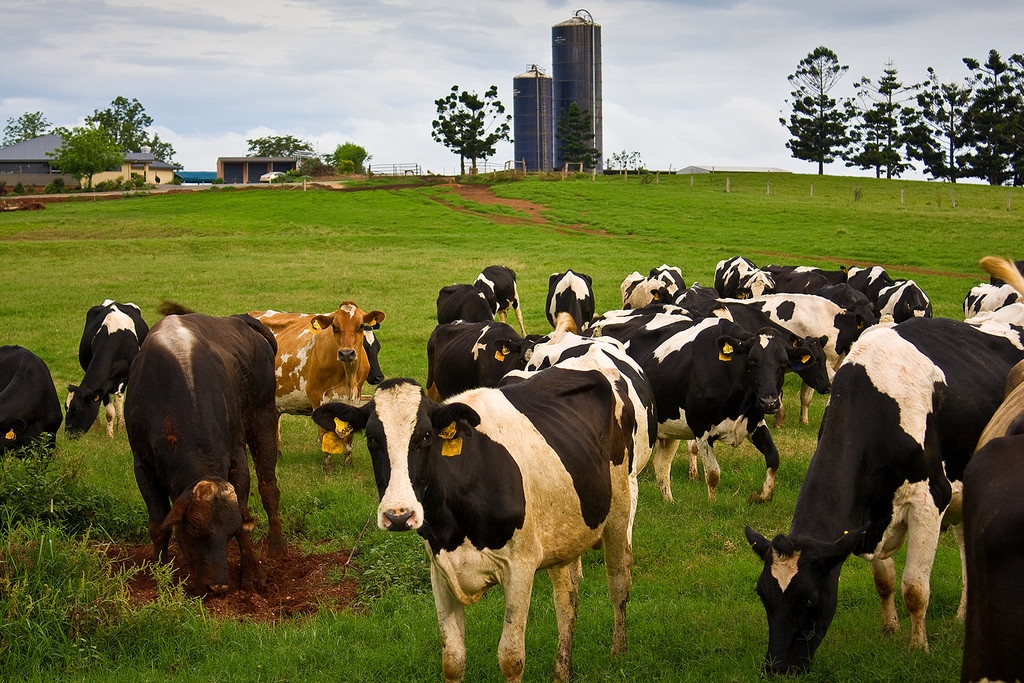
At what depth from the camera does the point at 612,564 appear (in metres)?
7.51

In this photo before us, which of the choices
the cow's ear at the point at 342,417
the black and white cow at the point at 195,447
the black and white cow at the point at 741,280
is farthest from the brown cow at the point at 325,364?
the black and white cow at the point at 741,280

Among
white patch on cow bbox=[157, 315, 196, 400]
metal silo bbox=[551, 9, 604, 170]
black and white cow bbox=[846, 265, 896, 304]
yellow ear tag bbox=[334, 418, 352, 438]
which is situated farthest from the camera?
metal silo bbox=[551, 9, 604, 170]

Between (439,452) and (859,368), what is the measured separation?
10.9 ft

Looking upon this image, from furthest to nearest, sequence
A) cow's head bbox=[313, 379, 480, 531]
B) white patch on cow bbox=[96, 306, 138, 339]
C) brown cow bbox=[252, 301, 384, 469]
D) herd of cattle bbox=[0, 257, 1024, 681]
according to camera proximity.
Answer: white patch on cow bbox=[96, 306, 138, 339] < brown cow bbox=[252, 301, 384, 469] < herd of cattle bbox=[0, 257, 1024, 681] < cow's head bbox=[313, 379, 480, 531]

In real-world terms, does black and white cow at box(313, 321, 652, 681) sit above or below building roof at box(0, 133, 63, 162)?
below

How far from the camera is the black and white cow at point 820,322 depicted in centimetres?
1581

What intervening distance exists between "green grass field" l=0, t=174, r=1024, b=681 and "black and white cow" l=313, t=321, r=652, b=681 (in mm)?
969

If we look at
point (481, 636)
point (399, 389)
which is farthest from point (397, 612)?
point (399, 389)

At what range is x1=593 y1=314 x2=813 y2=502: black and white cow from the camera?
11320 millimetres

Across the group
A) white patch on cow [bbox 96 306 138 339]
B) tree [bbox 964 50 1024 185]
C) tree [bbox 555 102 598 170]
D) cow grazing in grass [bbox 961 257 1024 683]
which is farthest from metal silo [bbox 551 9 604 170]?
cow grazing in grass [bbox 961 257 1024 683]

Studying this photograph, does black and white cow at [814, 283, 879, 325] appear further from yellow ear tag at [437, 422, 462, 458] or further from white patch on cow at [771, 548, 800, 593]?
yellow ear tag at [437, 422, 462, 458]

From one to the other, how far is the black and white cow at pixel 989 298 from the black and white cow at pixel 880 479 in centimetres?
1090

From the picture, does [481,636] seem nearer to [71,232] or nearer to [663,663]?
[663,663]

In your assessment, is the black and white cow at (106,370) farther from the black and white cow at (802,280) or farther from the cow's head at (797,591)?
the black and white cow at (802,280)
